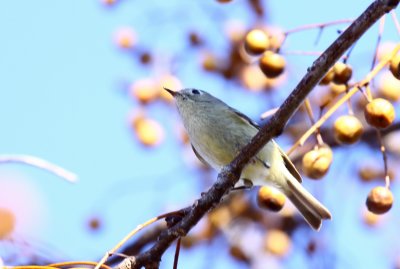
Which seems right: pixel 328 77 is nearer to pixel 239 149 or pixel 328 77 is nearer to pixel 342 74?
pixel 342 74

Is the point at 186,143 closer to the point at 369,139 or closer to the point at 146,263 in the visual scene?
the point at 369,139

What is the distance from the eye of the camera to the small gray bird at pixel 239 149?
9.66 feet

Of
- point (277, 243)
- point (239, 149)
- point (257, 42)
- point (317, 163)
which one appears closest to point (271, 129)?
point (317, 163)

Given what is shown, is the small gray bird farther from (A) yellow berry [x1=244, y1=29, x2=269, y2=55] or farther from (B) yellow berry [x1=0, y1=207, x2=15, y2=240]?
(B) yellow berry [x1=0, y1=207, x2=15, y2=240]

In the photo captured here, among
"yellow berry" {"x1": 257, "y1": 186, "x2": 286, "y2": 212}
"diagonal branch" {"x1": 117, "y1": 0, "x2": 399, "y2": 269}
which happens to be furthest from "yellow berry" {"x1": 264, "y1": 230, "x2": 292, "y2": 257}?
"diagonal branch" {"x1": 117, "y1": 0, "x2": 399, "y2": 269}

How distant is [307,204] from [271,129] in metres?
1.26

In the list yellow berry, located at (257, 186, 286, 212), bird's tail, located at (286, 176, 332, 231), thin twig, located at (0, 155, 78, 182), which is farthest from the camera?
bird's tail, located at (286, 176, 332, 231)

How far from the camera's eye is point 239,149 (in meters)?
2.96

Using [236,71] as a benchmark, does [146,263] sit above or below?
below

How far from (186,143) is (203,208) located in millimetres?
2036

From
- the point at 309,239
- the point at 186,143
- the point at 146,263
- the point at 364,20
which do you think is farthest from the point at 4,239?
the point at 186,143

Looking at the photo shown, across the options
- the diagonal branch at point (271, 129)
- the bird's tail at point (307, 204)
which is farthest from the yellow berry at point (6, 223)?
the bird's tail at point (307, 204)

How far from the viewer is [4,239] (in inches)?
75.1

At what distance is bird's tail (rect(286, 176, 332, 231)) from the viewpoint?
288cm
